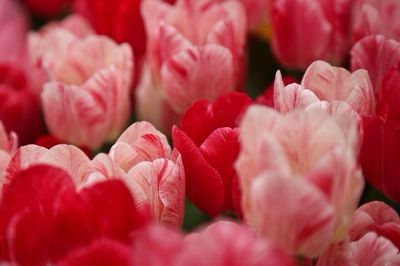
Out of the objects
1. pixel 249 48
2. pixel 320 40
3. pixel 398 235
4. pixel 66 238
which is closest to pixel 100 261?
pixel 66 238

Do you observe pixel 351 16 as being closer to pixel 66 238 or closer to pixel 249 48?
pixel 249 48

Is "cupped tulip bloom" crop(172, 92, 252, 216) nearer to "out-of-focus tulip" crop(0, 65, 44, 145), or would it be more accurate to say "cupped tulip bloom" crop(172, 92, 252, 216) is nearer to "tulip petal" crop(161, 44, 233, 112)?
"tulip petal" crop(161, 44, 233, 112)

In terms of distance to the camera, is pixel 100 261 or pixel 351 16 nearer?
pixel 100 261

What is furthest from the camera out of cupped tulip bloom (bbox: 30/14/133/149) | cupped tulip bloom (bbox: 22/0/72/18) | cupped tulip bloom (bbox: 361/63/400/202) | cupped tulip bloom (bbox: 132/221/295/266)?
cupped tulip bloom (bbox: 22/0/72/18)

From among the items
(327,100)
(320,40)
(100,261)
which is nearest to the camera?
(100,261)

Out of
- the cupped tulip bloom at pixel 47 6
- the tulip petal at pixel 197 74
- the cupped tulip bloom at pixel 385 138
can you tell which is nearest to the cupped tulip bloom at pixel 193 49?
the tulip petal at pixel 197 74

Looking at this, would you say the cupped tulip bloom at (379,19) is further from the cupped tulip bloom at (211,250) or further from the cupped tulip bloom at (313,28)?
the cupped tulip bloom at (211,250)

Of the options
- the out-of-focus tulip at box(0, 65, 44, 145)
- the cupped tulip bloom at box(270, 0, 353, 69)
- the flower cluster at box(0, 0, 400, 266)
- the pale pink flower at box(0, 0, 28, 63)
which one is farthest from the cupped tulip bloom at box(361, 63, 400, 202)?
the pale pink flower at box(0, 0, 28, 63)
